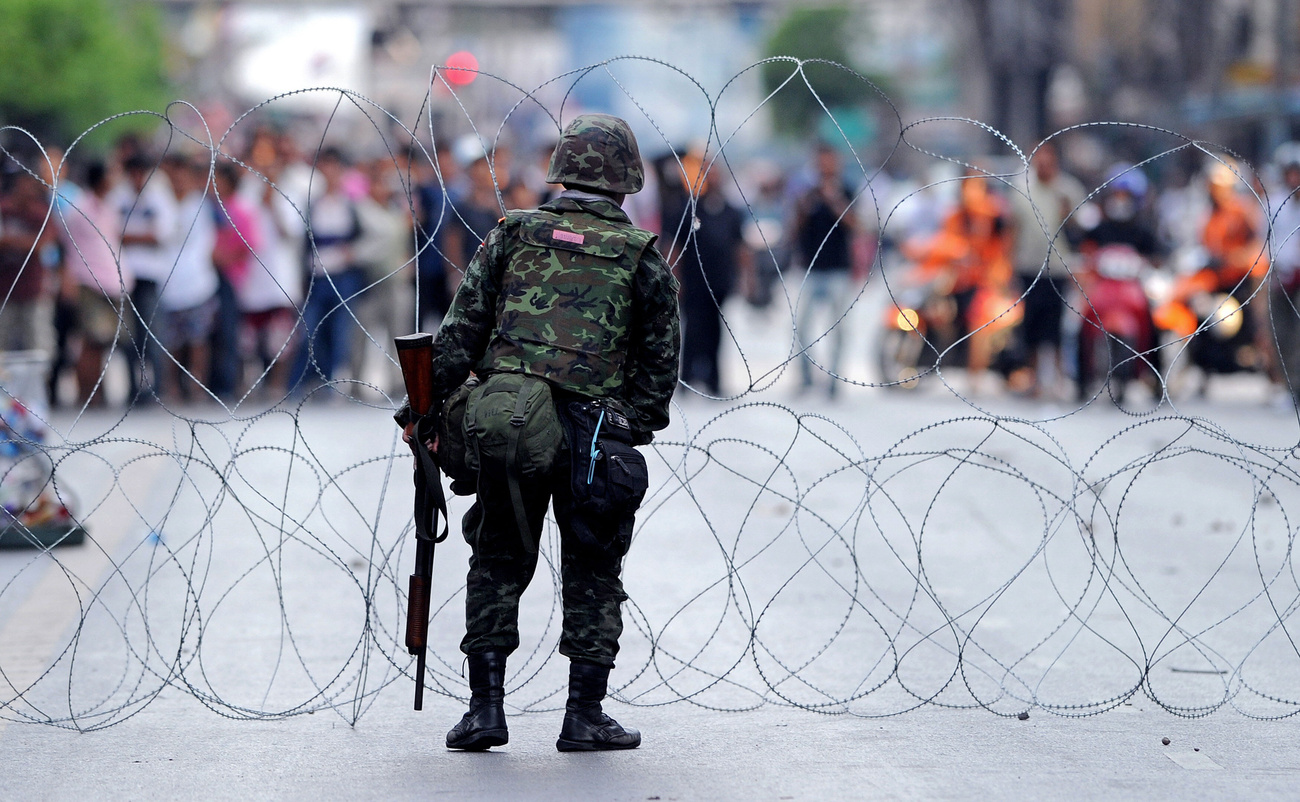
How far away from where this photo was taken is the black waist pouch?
4414 mm

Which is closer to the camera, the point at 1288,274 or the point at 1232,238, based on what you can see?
the point at 1288,274

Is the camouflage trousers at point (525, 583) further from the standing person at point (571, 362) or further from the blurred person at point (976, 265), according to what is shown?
the blurred person at point (976, 265)

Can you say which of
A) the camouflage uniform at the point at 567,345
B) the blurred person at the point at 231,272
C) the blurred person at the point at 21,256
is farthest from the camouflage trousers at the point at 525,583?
the blurred person at the point at 231,272

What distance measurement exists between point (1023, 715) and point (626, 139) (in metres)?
1.93

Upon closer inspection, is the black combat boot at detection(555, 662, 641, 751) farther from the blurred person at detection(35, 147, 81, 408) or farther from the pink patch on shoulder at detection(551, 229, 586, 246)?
the blurred person at detection(35, 147, 81, 408)

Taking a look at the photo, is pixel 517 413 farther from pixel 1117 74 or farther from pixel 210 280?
pixel 1117 74

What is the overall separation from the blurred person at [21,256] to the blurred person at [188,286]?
0.91 metres

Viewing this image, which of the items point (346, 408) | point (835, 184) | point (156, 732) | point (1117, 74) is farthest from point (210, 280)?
point (1117, 74)

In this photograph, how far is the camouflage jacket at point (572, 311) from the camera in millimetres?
4500

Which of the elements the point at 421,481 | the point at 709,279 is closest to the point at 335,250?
the point at 709,279

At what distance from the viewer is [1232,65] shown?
1385 inches

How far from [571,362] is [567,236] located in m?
0.31

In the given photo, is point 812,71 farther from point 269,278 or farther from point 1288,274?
point 1288,274

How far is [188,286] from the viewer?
13062 mm
